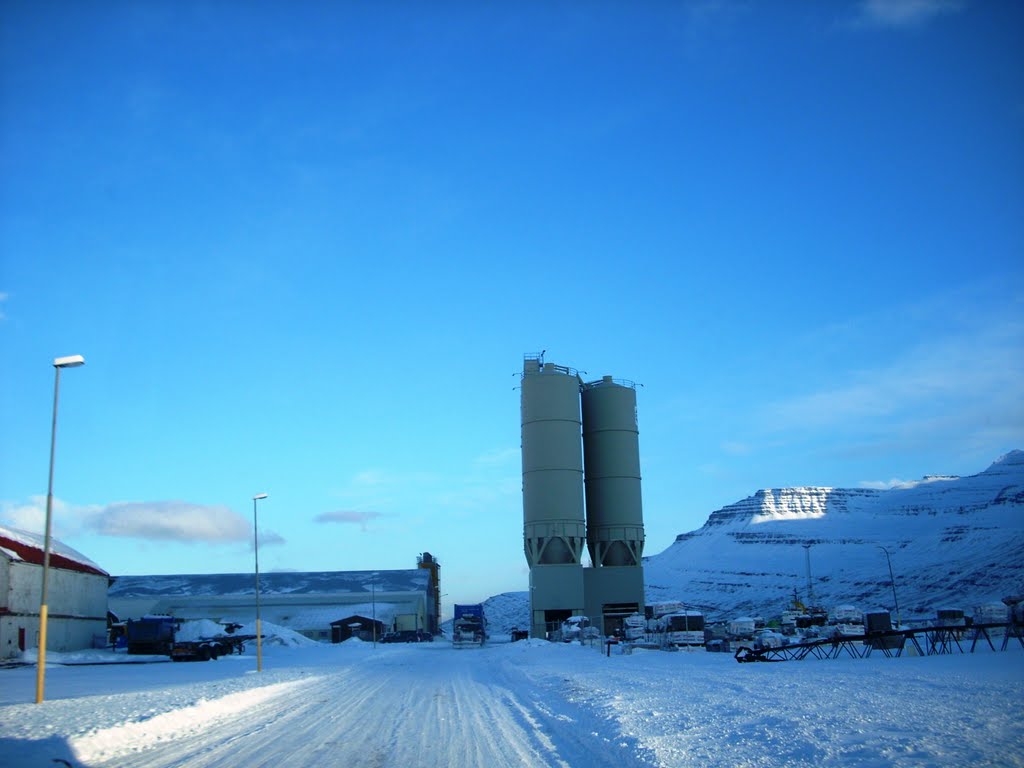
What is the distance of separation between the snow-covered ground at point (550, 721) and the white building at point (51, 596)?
62.8ft

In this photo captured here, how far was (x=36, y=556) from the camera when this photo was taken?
4728 cm

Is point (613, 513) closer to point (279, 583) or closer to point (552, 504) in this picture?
point (552, 504)

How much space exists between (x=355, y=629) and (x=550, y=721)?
76352 millimetres

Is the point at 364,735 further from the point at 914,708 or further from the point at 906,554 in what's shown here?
the point at 906,554

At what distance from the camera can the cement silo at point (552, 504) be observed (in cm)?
6347

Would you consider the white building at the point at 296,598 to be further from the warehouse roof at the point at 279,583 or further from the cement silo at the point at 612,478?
the cement silo at the point at 612,478

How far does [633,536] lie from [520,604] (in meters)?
135

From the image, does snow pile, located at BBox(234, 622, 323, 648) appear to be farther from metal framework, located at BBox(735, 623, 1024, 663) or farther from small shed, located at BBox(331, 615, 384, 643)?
metal framework, located at BBox(735, 623, 1024, 663)

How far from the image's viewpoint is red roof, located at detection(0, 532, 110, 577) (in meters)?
45.4

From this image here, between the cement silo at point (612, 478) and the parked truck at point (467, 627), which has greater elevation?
the cement silo at point (612, 478)

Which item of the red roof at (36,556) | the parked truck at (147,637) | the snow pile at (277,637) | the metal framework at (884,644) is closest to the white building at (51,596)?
the red roof at (36,556)

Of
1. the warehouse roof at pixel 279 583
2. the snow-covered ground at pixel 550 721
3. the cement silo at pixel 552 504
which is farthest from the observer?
the warehouse roof at pixel 279 583

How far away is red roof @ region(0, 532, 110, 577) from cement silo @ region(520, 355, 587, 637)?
3055cm

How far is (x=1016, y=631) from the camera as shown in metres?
32.8
